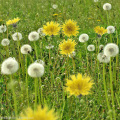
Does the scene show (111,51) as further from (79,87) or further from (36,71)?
(36,71)

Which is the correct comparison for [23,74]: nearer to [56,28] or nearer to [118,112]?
[56,28]

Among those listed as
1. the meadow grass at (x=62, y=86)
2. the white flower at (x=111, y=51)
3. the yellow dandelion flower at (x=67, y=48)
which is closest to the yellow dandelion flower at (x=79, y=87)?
the meadow grass at (x=62, y=86)

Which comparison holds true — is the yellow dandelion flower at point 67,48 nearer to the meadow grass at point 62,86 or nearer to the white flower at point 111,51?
the meadow grass at point 62,86

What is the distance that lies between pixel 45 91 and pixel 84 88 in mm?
637

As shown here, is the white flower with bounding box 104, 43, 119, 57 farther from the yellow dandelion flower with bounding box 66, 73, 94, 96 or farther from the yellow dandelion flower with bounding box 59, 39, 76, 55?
the yellow dandelion flower with bounding box 59, 39, 76, 55

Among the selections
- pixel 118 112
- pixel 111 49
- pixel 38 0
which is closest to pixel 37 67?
pixel 111 49

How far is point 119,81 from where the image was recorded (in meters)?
1.68

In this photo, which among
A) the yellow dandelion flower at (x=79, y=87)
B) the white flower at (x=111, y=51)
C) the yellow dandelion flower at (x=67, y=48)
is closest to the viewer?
the yellow dandelion flower at (x=79, y=87)

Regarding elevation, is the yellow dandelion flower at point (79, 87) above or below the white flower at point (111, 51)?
below

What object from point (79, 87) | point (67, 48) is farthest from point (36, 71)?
point (67, 48)

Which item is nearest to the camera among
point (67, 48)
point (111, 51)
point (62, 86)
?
point (111, 51)

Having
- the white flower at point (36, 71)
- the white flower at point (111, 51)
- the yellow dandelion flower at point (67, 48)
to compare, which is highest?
the yellow dandelion flower at point (67, 48)

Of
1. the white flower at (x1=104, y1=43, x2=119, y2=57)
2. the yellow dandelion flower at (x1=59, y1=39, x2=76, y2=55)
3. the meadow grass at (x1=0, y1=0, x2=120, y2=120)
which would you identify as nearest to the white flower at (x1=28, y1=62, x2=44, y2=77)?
the meadow grass at (x1=0, y1=0, x2=120, y2=120)

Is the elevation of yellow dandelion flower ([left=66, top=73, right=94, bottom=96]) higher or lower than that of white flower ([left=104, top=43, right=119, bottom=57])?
lower
